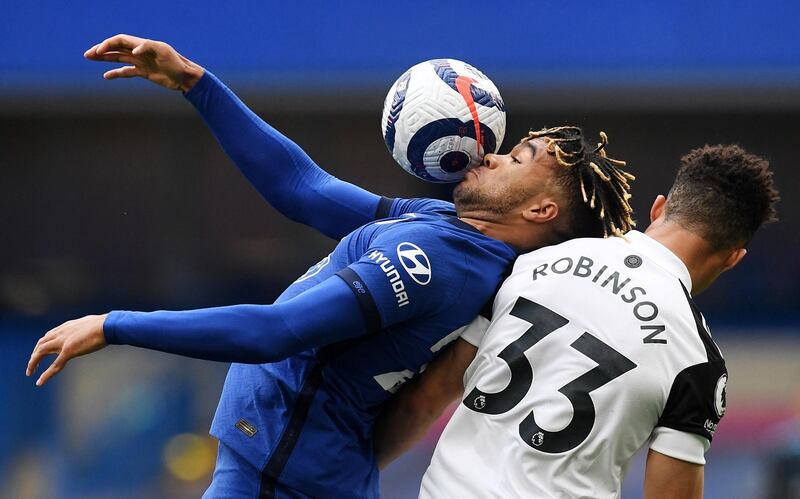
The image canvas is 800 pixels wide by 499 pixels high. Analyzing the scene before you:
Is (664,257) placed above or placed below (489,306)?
above

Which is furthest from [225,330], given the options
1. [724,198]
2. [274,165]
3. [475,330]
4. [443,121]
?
[724,198]

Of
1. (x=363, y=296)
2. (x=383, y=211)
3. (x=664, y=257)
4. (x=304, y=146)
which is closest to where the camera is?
(x=363, y=296)

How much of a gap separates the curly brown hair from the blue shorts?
137 cm

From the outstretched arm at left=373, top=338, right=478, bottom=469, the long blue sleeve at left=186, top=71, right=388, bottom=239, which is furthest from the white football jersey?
the long blue sleeve at left=186, top=71, right=388, bottom=239

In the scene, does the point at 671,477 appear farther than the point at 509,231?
No

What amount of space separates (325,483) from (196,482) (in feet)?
19.2

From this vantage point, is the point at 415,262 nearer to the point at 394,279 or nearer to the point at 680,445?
the point at 394,279

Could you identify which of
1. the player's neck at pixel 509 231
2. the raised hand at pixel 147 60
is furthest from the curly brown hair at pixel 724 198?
the raised hand at pixel 147 60

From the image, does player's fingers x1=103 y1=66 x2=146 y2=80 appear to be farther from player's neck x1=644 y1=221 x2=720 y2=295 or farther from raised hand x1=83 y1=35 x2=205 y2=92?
player's neck x1=644 y1=221 x2=720 y2=295

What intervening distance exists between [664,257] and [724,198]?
263 millimetres

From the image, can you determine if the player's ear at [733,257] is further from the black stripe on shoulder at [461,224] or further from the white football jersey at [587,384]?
the black stripe on shoulder at [461,224]

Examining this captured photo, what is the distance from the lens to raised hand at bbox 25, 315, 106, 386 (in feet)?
9.05

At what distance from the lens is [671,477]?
3002 mm

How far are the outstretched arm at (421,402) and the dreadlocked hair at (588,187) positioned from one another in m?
0.52
